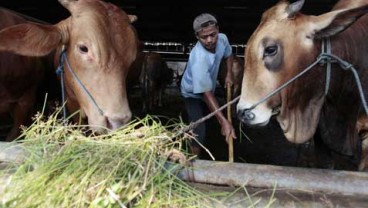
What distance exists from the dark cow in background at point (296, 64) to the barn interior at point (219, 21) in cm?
324

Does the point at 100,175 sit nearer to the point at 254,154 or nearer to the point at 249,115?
the point at 249,115

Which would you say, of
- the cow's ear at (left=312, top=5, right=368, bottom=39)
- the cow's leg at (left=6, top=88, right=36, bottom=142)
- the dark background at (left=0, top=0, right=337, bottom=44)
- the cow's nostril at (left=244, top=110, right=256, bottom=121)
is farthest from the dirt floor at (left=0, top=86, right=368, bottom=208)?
the dark background at (left=0, top=0, right=337, bottom=44)

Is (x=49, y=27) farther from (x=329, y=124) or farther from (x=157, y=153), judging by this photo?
(x=329, y=124)

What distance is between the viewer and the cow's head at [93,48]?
3.60 metres

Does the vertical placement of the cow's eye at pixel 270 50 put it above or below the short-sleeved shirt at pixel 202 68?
above

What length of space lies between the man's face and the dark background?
13.8ft

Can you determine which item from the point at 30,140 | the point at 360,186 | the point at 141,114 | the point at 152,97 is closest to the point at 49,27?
the point at 30,140

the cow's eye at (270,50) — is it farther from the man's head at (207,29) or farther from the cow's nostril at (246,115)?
the man's head at (207,29)

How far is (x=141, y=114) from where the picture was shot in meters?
11.2

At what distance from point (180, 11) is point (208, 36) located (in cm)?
516

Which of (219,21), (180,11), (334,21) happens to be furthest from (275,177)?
(219,21)

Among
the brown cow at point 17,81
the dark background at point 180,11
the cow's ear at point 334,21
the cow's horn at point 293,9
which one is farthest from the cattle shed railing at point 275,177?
the dark background at point 180,11

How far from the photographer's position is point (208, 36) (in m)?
4.39

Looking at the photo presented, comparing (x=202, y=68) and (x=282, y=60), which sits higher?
(x=282, y=60)
